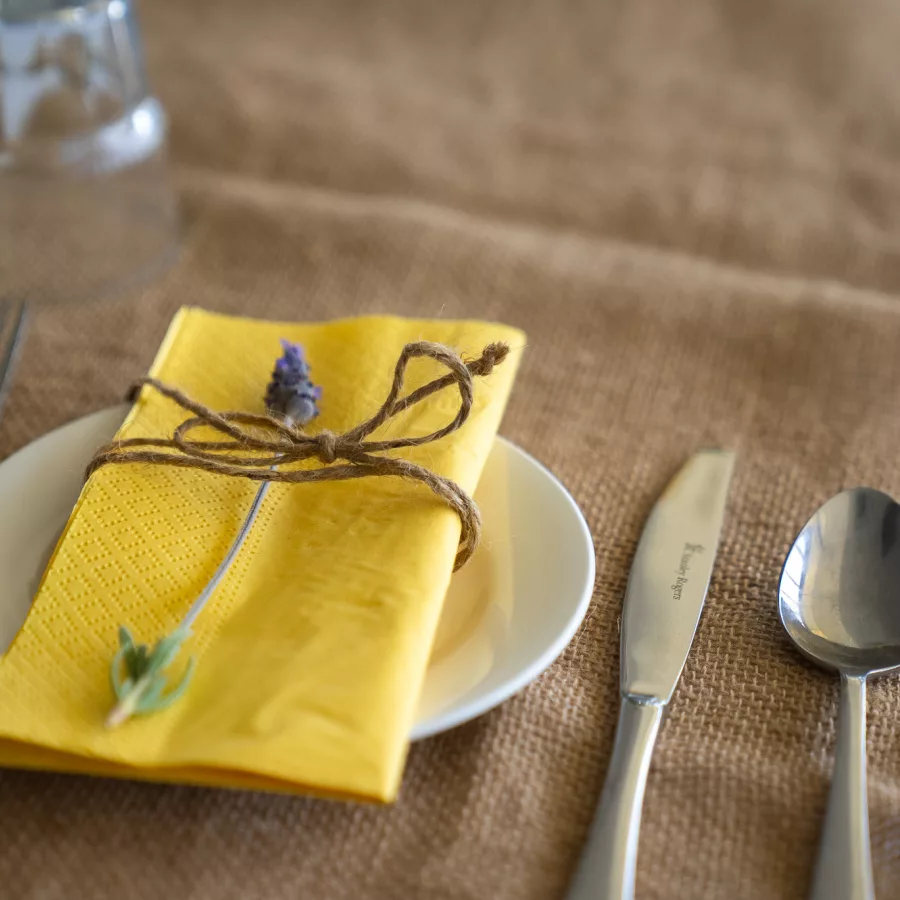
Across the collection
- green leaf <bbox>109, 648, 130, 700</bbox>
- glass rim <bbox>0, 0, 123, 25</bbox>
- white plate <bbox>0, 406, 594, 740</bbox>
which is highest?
glass rim <bbox>0, 0, 123, 25</bbox>

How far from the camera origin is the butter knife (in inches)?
16.0

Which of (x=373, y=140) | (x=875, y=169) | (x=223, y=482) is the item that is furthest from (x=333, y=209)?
(x=875, y=169)

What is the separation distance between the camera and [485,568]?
521 mm

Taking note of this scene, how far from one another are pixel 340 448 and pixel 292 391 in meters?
0.08

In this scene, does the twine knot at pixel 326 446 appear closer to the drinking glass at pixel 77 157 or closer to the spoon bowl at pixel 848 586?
the spoon bowl at pixel 848 586

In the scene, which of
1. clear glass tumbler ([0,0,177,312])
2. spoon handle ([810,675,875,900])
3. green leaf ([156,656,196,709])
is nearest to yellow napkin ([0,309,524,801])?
green leaf ([156,656,196,709])

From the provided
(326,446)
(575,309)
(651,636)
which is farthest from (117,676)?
(575,309)

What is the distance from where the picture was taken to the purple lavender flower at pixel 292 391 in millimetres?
576

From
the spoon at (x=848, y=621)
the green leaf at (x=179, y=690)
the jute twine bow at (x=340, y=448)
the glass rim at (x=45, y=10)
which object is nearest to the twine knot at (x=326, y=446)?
the jute twine bow at (x=340, y=448)

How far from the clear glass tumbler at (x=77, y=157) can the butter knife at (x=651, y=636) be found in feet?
1.62

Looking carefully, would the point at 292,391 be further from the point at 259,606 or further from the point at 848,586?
the point at 848,586

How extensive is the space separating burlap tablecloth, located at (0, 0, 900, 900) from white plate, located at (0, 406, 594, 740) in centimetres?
4

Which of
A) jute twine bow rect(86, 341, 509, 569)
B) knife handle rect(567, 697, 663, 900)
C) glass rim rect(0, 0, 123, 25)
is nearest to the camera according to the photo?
knife handle rect(567, 697, 663, 900)

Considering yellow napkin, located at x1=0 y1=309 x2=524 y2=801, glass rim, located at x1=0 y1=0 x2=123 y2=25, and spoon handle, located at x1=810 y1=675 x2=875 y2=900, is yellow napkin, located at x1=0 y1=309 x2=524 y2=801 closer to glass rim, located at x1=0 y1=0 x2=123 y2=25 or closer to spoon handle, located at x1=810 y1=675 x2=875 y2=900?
spoon handle, located at x1=810 y1=675 x2=875 y2=900
